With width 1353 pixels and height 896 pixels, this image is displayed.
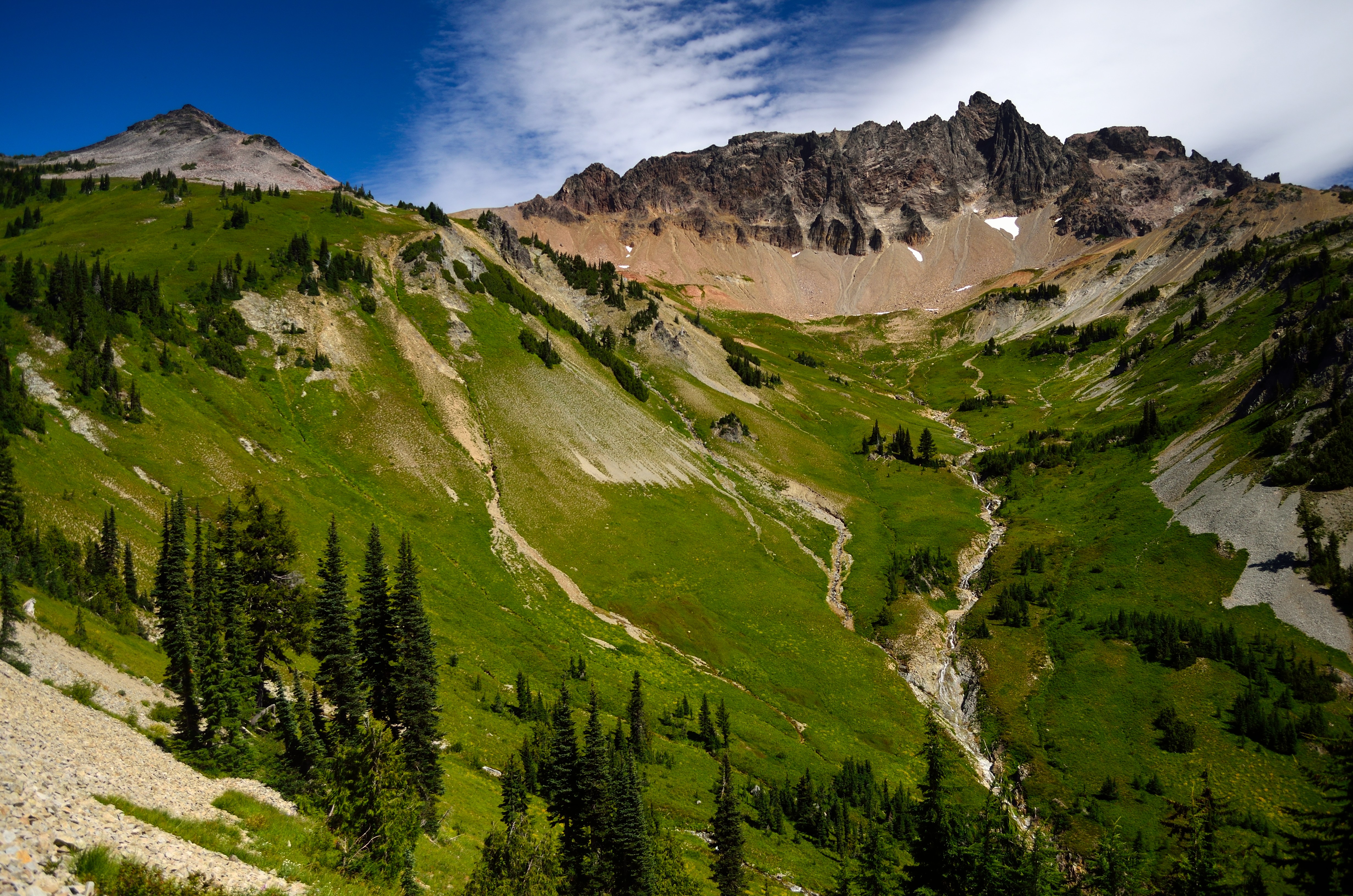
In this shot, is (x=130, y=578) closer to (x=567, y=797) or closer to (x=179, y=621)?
(x=179, y=621)

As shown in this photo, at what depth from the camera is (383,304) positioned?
133375mm

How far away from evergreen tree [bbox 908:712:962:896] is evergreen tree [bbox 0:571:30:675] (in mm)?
39309

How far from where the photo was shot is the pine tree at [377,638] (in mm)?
37250

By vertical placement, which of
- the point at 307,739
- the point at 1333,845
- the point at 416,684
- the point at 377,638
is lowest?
the point at 307,739

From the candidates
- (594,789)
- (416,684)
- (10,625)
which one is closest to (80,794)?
(416,684)

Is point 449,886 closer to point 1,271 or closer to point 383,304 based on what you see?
point 1,271

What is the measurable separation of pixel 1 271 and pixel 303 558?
6916cm

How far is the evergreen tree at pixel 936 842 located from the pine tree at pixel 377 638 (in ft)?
91.4

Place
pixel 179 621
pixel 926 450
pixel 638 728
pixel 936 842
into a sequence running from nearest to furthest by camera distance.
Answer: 1. pixel 936 842
2. pixel 179 621
3. pixel 638 728
4. pixel 926 450

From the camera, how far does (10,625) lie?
103ft

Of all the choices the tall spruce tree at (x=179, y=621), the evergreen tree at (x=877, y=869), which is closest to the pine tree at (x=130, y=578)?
the tall spruce tree at (x=179, y=621)

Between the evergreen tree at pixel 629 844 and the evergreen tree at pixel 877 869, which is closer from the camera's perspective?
the evergreen tree at pixel 877 869

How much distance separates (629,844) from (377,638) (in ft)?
64.3

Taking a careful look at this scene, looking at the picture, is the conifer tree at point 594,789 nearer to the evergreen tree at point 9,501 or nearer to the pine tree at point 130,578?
the pine tree at point 130,578
